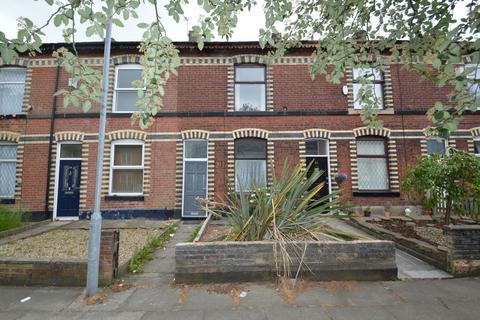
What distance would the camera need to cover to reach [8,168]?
10641 millimetres

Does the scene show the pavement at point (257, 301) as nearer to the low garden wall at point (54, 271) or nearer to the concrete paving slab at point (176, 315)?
the concrete paving slab at point (176, 315)

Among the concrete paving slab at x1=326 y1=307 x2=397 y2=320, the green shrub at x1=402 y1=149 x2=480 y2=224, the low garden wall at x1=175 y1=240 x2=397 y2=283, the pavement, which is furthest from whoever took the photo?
the green shrub at x1=402 y1=149 x2=480 y2=224

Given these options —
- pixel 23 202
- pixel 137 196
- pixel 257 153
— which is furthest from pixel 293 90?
pixel 23 202

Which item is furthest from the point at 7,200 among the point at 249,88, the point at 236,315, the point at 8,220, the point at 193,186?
the point at 236,315

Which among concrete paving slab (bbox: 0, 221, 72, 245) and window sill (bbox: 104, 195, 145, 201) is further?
window sill (bbox: 104, 195, 145, 201)

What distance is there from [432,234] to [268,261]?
201 inches

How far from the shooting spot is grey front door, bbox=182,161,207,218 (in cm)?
1036

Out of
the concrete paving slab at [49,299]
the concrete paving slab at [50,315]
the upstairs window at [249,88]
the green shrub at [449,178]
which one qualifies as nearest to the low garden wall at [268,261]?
the concrete paving slab at [50,315]

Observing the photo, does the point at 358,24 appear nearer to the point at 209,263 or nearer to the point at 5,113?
the point at 209,263

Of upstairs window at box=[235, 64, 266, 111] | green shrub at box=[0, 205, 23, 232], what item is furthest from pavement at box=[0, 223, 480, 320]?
upstairs window at box=[235, 64, 266, 111]

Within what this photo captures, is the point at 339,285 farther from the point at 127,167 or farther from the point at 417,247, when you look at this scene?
the point at 127,167

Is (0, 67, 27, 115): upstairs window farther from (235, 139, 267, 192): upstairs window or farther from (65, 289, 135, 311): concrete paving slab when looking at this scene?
(65, 289, 135, 311): concrete paving slab

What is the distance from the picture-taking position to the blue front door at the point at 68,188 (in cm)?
1041

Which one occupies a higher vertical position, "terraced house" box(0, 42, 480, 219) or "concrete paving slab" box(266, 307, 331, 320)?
"terraced house" box(0, 42, 480, 219)
